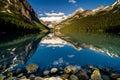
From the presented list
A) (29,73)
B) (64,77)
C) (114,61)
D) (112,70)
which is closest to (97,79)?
(64,77)

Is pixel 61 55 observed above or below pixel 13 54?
below

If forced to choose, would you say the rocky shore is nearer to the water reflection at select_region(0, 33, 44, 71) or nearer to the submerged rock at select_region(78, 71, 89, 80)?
the submerged rock at select_region(78, 71, 89, 80)

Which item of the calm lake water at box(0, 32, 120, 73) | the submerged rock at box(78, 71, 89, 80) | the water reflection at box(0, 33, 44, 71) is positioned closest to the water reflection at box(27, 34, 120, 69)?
the calm lake water at box(0, 32, 120, 73)

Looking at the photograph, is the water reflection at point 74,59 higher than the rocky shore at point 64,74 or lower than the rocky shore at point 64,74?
lower

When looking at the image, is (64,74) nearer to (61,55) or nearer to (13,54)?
(61,55)

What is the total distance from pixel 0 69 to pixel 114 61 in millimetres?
20370

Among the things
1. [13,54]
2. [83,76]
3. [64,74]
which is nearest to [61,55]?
[13,54]

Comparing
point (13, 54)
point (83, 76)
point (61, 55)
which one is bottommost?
point (61, 55)

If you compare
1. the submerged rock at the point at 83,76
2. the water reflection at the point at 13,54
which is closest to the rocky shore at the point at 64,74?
the submerged rock at the point at 83,76

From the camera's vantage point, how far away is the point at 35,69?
32.0 metres

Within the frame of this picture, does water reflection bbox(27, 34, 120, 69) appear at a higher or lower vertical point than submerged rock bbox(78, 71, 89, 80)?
lower

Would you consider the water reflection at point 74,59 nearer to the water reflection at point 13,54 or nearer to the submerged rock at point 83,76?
the water reflection at point 13,54

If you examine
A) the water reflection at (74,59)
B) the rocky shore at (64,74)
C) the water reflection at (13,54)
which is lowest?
the water reflection at (74,59)

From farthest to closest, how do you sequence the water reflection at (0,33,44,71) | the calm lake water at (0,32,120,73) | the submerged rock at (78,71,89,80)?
the water reflection at (0,33,44,71) → the calm lake water at (0,32,120,73) → the submerged rock at (78,71,89,80)
